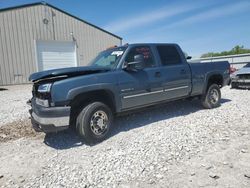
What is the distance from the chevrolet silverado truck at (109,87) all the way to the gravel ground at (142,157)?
47 cm

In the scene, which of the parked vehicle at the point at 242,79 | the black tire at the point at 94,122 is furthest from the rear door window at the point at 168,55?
the parked vehicle at the point at 242,79

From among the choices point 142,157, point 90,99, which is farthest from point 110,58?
point 142,157

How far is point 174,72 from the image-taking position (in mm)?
6031

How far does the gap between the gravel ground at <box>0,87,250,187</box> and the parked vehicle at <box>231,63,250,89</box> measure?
5.40 meters

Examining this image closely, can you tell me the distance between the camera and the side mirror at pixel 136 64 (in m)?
4.96

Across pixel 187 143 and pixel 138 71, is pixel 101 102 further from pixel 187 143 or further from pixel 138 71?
pixel 187 143

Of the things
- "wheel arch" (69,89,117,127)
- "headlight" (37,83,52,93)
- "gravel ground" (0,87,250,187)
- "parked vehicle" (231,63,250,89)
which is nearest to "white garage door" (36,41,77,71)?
"parked vehicle" (231,63,250,89)

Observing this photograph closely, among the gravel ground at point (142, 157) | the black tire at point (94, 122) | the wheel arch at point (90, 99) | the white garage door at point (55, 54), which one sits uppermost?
the white garage door at point (55, 54)

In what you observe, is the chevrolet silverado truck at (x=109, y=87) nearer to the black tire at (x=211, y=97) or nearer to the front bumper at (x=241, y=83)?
the black tire at (x=211, y=97)

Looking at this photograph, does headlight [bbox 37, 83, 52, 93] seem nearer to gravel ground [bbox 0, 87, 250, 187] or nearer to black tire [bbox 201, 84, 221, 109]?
gravel ground [bbox 0, 87, 250, 187]

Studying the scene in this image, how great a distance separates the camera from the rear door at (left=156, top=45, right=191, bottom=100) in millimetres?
5883

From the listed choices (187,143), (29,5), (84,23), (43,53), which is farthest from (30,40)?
(187,143)

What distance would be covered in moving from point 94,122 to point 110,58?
1.73 meters

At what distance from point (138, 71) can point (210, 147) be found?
87.1 inches
